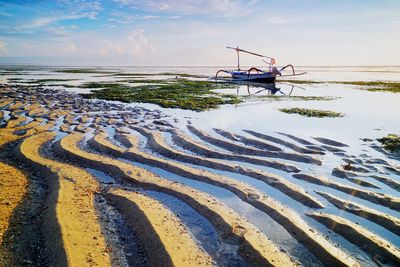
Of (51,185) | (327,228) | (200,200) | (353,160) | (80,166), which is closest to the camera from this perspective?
(327,228)

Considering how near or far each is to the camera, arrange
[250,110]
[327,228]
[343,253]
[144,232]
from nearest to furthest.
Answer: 1. [343,253]
2. [144,232]
3. [327,228]
4. [250,110]

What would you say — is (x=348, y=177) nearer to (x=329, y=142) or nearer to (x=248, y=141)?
(x=329, y=142)

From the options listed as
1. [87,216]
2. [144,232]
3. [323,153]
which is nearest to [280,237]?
[144,232]

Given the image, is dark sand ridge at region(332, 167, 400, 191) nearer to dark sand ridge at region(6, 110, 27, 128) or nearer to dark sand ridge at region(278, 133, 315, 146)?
dark sand ridge at region(278, 133, 315, 146)

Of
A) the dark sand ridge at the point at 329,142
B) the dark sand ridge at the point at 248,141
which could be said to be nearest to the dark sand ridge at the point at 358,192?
the dark sand ridge at the point at 248,141

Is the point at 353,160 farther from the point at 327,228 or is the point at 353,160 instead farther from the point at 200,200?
the point at 200,200

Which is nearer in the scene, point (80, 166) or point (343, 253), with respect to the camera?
point (343, 253)

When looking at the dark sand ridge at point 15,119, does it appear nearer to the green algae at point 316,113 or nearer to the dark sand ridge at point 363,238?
the dark sand ridge at point 363,238
